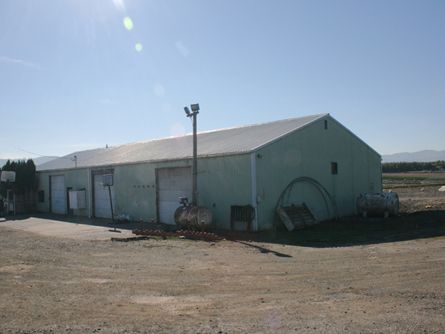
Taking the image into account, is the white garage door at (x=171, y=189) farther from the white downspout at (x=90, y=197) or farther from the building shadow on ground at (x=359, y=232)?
the white downspout at (x=90, y=197)

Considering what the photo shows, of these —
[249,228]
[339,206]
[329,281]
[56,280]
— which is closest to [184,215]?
[249,228]

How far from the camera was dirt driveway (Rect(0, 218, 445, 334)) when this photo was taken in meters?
6.55

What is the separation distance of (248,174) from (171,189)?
18.2ft

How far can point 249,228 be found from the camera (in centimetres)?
1933

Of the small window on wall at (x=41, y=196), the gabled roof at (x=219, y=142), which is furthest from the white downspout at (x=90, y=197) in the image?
the small window on wall at (x=41, y=196)

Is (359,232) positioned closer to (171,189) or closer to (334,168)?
(334,168)

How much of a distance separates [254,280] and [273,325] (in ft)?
10.7

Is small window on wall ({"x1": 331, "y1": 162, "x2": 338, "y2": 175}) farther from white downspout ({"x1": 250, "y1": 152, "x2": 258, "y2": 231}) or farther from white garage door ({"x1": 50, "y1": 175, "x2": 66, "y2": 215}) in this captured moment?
white garage door ({"x1": 50, "y1": 175, "x2": 66, "y2": 215})

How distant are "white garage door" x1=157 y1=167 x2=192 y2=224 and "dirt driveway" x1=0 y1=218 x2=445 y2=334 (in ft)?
27.4

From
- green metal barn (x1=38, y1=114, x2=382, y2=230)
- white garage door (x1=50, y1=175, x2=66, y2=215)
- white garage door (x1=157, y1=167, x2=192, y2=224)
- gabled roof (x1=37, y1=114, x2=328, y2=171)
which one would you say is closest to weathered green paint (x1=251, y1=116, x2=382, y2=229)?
green metal barn (x1=38, y1=114, x2=382, y2=230)

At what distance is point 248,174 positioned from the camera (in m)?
19.5

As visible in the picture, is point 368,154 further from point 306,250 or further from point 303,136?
point 306,250

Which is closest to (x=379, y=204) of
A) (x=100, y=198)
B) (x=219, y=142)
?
(x=219, y=142)

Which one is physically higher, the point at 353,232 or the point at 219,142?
the point at 219,142
